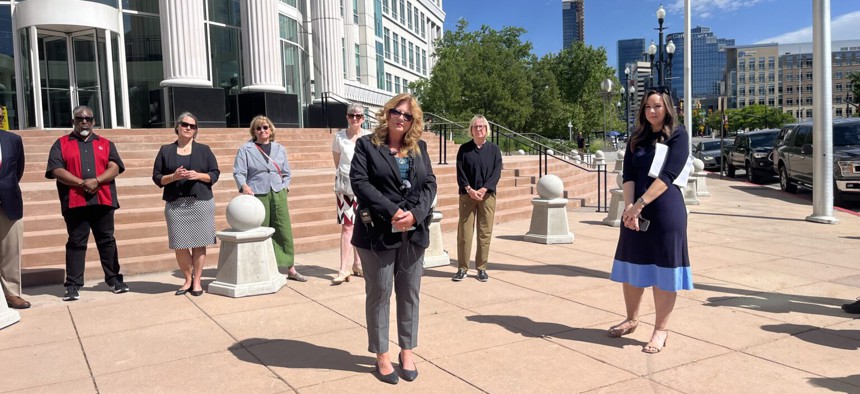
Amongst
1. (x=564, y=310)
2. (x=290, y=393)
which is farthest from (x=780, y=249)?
(x=290, y=393)

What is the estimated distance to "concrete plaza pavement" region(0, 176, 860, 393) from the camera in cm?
411

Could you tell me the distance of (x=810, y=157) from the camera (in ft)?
Result: 49.9

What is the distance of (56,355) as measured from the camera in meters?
4.73

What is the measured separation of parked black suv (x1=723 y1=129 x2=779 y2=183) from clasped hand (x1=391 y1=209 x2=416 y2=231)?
62.9 feet

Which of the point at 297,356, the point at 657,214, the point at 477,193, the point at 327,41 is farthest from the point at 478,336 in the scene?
the point at 327,41

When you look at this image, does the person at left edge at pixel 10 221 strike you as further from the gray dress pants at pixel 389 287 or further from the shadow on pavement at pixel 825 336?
the shadow on pavement at pixel 825 336

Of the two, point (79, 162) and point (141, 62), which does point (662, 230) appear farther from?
point (141, 62)

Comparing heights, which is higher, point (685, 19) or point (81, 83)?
point (685, 19)

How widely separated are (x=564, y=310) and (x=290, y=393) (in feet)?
9.34

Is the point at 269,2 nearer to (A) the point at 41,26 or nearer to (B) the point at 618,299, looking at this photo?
(A) the point at 41,26

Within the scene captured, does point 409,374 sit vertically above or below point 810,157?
below

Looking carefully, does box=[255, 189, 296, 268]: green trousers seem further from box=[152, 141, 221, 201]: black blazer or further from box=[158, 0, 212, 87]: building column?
box=[158, 0, 212, 87]: building column

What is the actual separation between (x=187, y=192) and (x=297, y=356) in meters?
2.63

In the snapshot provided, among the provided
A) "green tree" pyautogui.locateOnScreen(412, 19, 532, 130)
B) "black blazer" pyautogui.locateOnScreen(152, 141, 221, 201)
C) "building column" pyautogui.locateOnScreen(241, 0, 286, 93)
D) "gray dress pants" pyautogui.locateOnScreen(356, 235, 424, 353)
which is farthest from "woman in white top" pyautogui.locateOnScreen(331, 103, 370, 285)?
"green tree" pyautogui.locateOnScreen(412, 19, 532, 130)
